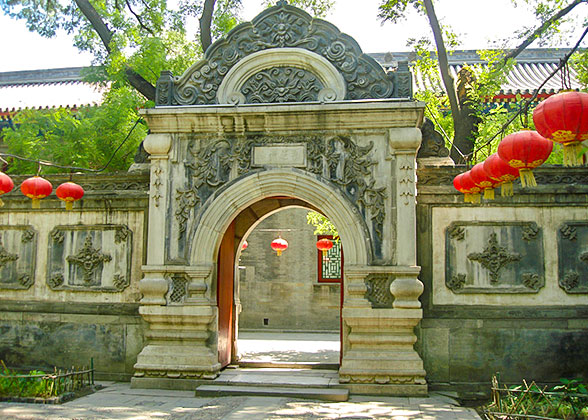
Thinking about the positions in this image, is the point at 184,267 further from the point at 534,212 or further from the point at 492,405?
the point at 534,212

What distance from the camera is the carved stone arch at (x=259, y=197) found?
8.41m

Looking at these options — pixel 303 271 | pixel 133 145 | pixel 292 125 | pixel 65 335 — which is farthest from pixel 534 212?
pixel 303 271

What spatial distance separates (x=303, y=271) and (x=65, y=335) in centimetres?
1092

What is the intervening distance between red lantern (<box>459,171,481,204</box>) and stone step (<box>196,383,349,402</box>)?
2971mm

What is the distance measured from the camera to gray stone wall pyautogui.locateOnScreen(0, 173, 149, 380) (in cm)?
905

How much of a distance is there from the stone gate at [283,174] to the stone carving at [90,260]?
1024 millimetres

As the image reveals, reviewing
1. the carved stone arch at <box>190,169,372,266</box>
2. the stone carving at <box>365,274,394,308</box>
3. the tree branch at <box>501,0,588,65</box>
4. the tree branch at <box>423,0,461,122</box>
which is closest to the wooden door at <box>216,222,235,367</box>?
the carved stone arch at <box>190,169,372,266</box>

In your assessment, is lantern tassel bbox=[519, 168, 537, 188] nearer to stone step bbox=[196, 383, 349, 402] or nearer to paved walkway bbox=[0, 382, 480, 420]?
paved walkway bbox=[0, 382, 480, 420]

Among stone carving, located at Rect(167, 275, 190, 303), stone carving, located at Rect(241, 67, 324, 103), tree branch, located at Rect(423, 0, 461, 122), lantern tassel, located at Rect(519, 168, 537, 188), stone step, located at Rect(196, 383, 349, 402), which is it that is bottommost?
stone step, located at Rect(196, 383, 349, 402)

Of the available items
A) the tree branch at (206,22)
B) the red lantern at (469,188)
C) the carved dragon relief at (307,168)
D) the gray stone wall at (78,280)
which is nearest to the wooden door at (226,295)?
the carved dragon relief at (307,168)

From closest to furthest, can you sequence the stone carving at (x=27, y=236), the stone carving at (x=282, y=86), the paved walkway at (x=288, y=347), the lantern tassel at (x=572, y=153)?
the lantern tassel at (x=572, y=153) < the stone carving at (x=282, y=86) < the stone carving at (x=27, y=236) < the paved walkway at (x=288, y=347)

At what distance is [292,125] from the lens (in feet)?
28.2

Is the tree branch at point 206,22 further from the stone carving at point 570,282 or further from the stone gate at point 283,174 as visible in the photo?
the stone carving at point 570,282

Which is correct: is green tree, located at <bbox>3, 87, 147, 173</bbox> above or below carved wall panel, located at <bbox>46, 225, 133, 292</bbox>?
above
